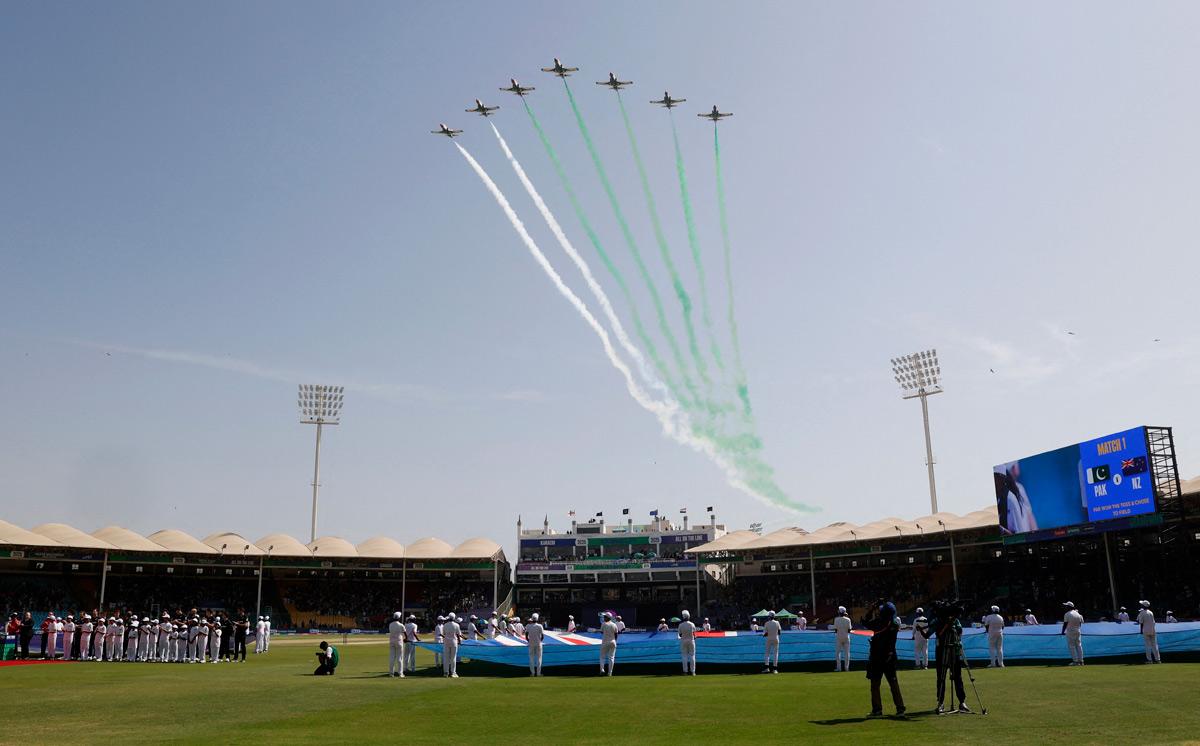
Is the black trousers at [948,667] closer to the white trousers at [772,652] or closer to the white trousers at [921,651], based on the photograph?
the white trousers at [921,651]

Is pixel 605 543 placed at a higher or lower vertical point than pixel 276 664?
higher

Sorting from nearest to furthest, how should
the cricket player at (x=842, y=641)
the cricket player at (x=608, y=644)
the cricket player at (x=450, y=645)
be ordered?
the cricket player at (x=842, y=641) → the cricket player at (x=608, y=644) → the cricket player at (x=450, y=645)

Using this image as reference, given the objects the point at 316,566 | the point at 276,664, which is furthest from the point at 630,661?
the point at 316,566

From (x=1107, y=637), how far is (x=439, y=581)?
2567 inches

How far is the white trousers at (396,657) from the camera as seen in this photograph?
89.7ft

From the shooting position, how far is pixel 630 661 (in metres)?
27.7

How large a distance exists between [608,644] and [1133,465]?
1254 inches

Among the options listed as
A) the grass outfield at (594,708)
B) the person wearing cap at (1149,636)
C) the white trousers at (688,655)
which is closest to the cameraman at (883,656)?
the grass outfield at (594,708)

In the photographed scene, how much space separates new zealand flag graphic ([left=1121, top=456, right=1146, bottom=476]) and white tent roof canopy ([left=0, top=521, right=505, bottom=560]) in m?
51.2

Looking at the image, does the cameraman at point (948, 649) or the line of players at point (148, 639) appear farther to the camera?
the line of players at point (148, 639)

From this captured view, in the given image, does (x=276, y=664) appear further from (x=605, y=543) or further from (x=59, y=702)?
(x=605, y=543)

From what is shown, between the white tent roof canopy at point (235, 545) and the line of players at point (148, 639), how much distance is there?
33572 mm

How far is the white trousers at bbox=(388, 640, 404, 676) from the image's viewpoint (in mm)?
27344

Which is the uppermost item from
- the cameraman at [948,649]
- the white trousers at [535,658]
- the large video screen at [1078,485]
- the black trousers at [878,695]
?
the large video screen at [1078,485]
